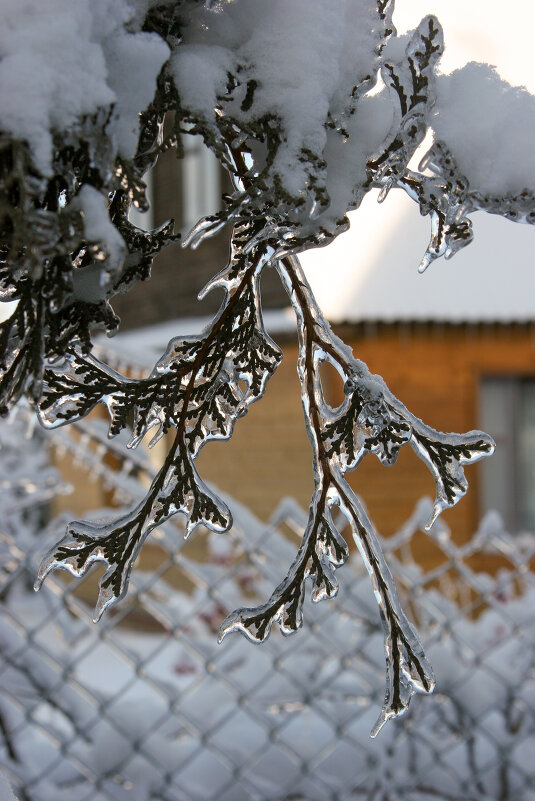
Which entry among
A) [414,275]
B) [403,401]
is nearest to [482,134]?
[414,275]

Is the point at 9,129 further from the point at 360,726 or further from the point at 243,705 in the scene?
the point at 360,726

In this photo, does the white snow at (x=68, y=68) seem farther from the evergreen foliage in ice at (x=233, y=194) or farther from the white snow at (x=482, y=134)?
the white snow at (x=482, y=134)

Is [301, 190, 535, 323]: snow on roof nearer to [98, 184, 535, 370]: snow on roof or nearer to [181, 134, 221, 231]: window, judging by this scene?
[98, 184, 535, 370]: snow on roof

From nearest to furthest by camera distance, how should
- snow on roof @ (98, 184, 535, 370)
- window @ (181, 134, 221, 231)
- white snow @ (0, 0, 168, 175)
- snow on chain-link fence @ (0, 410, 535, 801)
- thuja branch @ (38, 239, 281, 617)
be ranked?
white snow @ (0, 0, 168, 175) → thuja branch @ (38, 239, 281, 617) → snow on chain-link fence @ (0, 410, 535, 801) → snow on roof @ (98, 184, 535, 370) → window @ (181, 134, 221, 231)

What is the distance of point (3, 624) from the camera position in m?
1.87

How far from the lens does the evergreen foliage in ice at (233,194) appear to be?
53 cm

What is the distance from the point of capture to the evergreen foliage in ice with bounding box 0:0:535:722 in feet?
1.75

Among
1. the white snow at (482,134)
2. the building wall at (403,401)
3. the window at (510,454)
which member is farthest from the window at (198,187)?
the white snow at (482,134)

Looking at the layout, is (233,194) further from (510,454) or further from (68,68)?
(510,454)

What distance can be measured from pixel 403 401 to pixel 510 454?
1.18m

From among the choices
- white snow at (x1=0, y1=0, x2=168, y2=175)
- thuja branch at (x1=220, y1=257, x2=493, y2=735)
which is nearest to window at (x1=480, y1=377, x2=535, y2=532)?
thuja branch at (x1=220, y1=257, x2=493, y2=735)

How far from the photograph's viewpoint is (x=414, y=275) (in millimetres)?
6609

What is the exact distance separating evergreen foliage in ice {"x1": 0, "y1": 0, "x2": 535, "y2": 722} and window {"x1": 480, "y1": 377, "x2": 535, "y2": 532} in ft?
21.5

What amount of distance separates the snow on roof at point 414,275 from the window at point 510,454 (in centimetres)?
70
